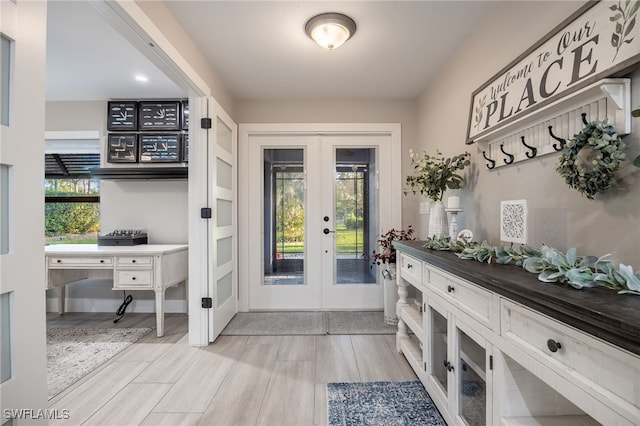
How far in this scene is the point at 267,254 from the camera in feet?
11.2

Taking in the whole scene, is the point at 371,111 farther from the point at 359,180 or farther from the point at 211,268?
the point at 211,268

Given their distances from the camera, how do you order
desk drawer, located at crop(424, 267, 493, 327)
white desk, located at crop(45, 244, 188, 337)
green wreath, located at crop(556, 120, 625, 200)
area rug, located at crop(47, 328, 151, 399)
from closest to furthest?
1. green wreath, located at crop(556, 120, 625, 200)
2. desk drawer, located at crop(424, 267, 493, 327)
3. area rug, located at crop(47, 328, 151, 399)
4. white desk, located at crop(45, 244, 188, 337)

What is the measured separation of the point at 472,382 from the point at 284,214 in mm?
2512

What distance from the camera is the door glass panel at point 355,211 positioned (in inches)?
133

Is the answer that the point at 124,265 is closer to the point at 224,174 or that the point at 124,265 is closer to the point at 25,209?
the point at 224,174

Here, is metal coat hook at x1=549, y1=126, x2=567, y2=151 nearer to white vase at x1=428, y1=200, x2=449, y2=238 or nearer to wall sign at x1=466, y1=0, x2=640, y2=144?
wall sign at x1=466, y1=0, x2=640, y2=144

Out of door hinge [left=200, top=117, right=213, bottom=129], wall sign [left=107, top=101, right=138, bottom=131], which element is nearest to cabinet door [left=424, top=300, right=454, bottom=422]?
door hinge [left=200, top=117, right=213, bottom=129]

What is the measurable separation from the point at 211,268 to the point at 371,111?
7.95 feet

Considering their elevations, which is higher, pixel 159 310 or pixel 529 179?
pixel 529 179

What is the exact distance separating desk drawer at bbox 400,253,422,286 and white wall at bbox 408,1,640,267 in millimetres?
495

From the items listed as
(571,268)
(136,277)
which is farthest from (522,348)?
(136,277)

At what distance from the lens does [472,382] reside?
49.7 inches

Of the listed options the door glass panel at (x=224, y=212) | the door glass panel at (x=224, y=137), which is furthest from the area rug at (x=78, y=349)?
the door glass panel at (x=224, y=137)

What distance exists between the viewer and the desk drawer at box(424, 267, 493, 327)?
3.67 ft
